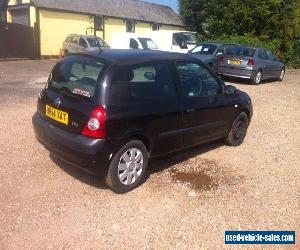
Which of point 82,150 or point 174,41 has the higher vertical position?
point 174,41

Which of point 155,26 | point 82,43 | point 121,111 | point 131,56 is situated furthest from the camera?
point 155,26

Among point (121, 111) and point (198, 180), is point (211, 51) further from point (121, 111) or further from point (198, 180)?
point (121, 111)

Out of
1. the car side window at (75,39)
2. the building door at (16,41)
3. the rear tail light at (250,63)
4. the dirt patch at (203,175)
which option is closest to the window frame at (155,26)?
the car side window at (75,39)

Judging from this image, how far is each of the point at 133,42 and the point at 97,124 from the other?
54.2 feet

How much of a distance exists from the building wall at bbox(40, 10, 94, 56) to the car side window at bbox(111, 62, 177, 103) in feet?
65.8

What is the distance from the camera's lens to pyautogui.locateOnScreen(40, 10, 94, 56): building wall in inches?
920

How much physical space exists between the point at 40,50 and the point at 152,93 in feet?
66.3

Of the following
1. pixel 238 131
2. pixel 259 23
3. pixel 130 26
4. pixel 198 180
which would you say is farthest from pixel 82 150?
pixel 130 26

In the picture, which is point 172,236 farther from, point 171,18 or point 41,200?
point 171,18

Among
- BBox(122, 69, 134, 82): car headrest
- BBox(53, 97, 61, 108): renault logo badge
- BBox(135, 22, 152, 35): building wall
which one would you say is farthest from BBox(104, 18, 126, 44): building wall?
BBox(122, 69, 134, 82): car headrest

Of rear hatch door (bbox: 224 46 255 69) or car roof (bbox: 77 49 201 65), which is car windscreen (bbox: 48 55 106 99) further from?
rear hatch door (bbox: 224 46 255 69)

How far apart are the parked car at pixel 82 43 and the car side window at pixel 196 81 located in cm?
1562

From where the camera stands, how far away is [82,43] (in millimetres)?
21641

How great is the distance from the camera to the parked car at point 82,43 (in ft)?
69.7
